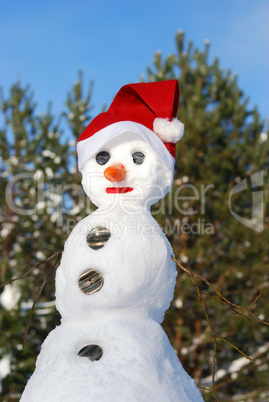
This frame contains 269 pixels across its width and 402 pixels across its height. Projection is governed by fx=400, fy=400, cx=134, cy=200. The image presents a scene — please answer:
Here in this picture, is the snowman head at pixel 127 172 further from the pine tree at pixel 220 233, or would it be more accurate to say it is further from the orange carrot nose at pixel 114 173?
the pine tree at pixel 220 233

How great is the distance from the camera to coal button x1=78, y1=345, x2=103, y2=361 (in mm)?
1229

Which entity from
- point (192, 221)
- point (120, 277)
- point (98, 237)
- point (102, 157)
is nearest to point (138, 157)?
point (102, 157)

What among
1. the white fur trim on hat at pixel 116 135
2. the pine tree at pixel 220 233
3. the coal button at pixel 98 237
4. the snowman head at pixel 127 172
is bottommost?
the pine tree at pixel 220 233

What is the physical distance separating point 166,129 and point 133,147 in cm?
18

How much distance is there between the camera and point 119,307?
4.38 feet

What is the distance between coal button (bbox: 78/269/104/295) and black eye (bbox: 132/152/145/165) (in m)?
0.47

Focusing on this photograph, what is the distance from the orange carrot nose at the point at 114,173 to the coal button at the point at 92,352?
585 millimetres

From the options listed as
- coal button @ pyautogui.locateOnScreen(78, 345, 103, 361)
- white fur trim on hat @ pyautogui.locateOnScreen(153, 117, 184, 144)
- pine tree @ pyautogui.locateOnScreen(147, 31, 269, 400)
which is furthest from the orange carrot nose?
pine tree @ pyautogui.locateOnScreen(147, 31, 269, 400)

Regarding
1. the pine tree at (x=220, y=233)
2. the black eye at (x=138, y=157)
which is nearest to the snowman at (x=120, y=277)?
the black eye at (x=138, y=157)

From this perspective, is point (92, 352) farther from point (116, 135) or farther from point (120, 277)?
point (116, 135)

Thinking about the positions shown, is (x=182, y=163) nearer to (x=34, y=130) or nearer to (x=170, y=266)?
(x=34, y=130)

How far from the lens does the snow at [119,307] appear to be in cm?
117

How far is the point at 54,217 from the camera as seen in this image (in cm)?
522

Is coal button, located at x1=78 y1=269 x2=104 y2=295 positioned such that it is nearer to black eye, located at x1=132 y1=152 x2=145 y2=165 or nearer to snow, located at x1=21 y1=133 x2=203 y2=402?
snow, located at x1=21 y1=133 x2=203 y2=402
